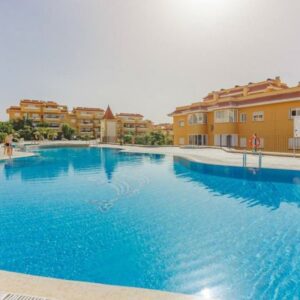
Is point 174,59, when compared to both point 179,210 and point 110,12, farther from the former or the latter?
point 179,210

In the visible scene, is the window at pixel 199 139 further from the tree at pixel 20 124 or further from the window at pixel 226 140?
the tree at pixel 20 124

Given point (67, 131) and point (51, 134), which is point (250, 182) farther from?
point (67, 131)

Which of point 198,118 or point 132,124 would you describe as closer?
point 198,118

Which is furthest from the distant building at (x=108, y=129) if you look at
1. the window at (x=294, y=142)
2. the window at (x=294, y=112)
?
the window at (x=294, y=112)

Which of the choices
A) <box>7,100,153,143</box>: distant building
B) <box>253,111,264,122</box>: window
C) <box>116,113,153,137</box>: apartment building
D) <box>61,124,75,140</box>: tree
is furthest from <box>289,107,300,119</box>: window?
<box>61,124,75,140</box>: tree

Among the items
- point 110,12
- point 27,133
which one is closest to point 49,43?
point 110,12

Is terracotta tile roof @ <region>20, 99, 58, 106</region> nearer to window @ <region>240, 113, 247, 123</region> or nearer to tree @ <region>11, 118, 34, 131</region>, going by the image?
tree @ <region>11, 118, 34, 131</region>

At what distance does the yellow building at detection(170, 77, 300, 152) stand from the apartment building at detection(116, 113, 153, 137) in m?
39.3

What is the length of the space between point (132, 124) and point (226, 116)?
49942 mm

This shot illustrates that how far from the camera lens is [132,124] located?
75250 mm

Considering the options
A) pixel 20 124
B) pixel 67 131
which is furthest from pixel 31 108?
pixel 67 131

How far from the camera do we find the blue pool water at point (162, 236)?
13.9 ft

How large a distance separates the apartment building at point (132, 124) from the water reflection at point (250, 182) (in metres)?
58.1

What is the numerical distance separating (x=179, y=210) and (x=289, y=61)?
20.1 metres
